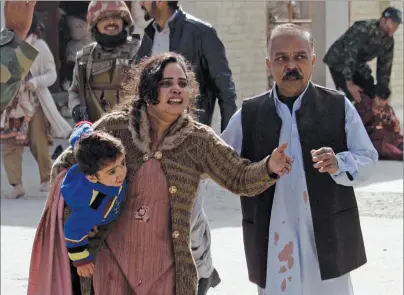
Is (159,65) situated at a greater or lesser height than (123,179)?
greater

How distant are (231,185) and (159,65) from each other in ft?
1.82

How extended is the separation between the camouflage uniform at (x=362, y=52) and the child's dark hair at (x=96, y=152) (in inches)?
356

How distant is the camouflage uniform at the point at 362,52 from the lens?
504 inches

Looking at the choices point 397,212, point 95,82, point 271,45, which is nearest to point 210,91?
point 95,82

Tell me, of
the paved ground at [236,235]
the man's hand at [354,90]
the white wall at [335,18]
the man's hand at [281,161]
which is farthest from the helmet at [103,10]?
the white wall at [335,18]

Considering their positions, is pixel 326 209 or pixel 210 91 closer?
pixel 326 209

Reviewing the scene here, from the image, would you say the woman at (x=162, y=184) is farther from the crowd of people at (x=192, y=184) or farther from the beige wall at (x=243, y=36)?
the beige wall at (x=243, y=36)

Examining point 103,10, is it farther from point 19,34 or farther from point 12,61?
point 19,34

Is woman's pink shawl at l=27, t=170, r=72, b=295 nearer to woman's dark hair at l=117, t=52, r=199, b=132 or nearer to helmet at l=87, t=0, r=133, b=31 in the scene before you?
woman's dark hair at l=117, t=52, r=199, b=132

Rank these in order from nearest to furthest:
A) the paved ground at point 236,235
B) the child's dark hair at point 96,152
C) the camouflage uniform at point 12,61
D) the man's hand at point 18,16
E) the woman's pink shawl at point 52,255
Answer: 1. the child's dark hair at point 96,152
2. the woman's pink shawl at point 52,255
3. the paved ground at point 236,235
4. the camouflage uniform at point 12,61
5. the man's hand at point 18,16

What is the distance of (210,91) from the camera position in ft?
20.4

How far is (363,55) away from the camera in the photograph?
42.4 feet

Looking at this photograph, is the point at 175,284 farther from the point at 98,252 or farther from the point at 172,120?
the point at 172,120

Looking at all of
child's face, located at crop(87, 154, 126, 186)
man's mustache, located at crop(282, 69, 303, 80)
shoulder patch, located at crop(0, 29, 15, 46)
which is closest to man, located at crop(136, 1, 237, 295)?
man's mustache, located at crop(282, 69, 303, 80)
